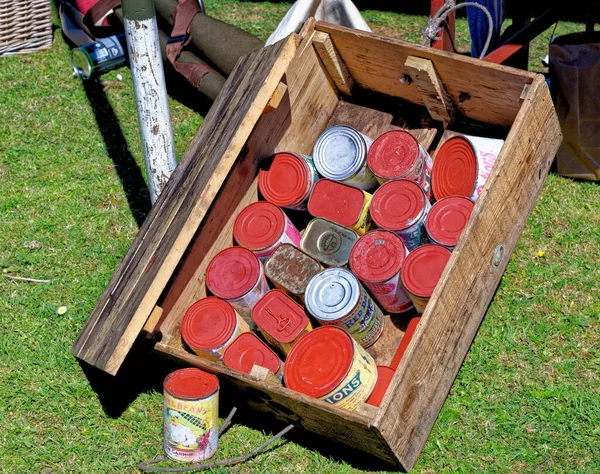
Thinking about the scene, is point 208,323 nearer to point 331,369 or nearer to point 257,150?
point 331,369

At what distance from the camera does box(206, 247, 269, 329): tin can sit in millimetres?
3281

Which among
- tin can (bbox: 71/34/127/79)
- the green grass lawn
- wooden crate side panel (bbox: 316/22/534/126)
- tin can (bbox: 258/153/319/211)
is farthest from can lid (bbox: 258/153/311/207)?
tin can (bbox: 71/34/127/79)

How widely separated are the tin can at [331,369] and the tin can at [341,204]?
67cm

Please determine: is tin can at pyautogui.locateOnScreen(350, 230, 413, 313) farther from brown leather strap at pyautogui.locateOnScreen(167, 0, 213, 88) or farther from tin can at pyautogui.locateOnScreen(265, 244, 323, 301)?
brown leather strap at pyautogui.locateOnScreen(167, 0, 213, 88)

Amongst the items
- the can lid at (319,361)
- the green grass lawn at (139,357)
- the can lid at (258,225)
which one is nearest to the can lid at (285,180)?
the can lid at (258,225)

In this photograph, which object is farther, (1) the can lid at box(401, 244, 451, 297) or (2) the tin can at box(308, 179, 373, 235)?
(2) the tin can at box(308, 179, 373, 235)

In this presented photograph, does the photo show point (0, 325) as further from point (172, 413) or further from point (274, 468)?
point (274, 468)

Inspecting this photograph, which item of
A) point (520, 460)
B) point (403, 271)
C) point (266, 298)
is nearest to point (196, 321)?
point (266, 298)

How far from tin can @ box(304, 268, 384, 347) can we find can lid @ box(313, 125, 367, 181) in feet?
1.92

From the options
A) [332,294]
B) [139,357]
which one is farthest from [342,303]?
[139,357]

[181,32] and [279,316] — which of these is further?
[181,32]

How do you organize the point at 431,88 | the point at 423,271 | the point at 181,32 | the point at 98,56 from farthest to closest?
1. the point at 98,56
2. the point at 181,32
3. the point at 431,88
4. the point at 423,271

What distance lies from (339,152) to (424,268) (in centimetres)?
82

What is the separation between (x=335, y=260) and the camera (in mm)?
3365
